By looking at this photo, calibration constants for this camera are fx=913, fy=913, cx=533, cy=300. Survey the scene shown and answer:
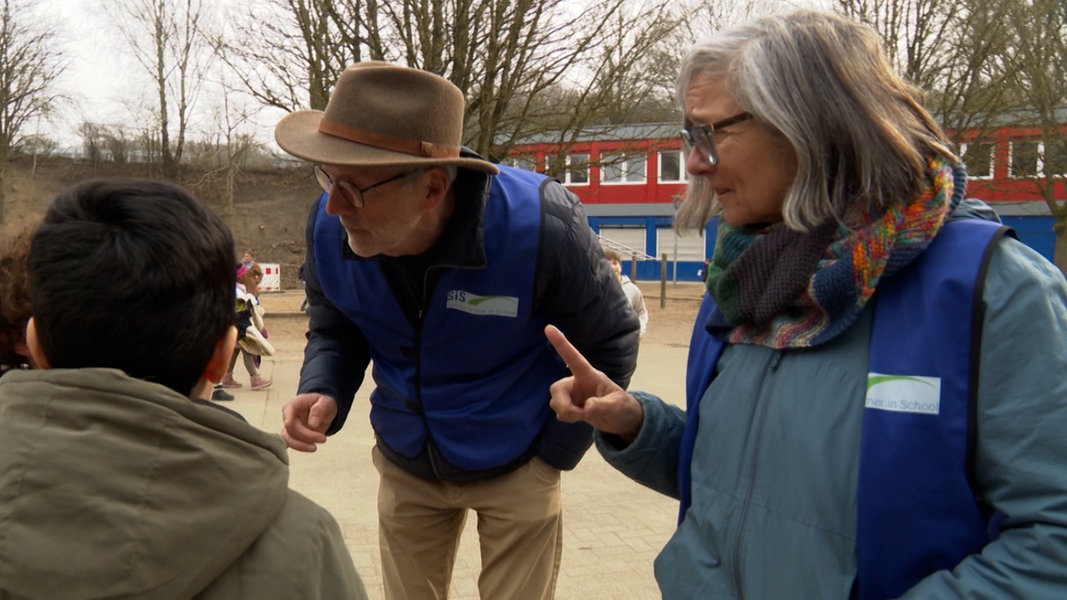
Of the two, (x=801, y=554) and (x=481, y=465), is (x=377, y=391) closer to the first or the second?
(x=481, y=465)

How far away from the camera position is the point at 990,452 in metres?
1.34

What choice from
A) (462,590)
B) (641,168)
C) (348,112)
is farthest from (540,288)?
(641,168)

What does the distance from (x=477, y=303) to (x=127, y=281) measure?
1.41 metres

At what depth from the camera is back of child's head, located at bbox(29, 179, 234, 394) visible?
50.0 inches

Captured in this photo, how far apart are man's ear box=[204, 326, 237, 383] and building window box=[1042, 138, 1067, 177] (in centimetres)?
2096

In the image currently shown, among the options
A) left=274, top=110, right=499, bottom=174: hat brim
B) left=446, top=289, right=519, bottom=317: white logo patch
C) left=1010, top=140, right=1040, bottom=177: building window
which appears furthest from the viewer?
left=1010, top=140, right=1040, bottom=177: building window

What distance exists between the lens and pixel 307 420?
2.69 m

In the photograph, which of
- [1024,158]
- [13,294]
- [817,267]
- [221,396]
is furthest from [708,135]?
[1024,158]

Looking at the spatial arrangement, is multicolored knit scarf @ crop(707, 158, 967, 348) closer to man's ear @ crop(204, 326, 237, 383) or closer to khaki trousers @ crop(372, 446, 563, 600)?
man's ear @ crop(204, 326, 237, 383)

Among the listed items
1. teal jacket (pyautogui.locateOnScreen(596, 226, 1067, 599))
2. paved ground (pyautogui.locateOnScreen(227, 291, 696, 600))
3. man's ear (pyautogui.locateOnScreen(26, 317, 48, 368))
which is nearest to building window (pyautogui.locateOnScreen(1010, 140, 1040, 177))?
paved ground (pyautogui.locateOnScreen(227, 291, 696, 600))

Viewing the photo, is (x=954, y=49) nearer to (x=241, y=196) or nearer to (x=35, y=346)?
(x=35, y=346)

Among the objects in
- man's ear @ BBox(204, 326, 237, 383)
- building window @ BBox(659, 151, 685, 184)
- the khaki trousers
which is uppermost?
building window @ BBox(659, 151, 685, 184)

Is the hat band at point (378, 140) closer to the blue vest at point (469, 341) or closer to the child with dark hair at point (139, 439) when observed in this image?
the blue vest at point (469, 341)

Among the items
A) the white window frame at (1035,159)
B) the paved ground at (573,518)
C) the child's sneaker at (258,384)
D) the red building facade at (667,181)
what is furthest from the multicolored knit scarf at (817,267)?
the white window frame at (1035,159)
